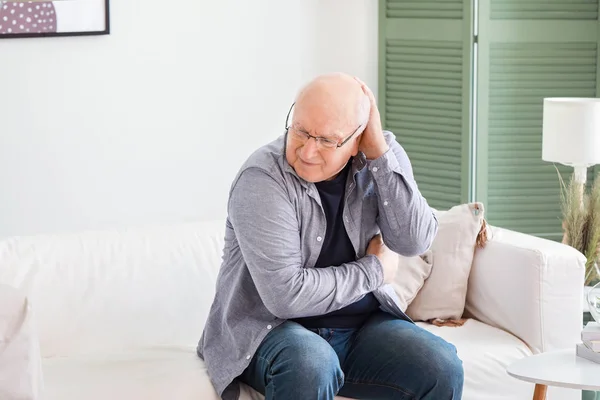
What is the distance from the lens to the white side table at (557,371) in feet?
7.09

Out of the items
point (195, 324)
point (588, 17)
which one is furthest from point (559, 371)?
point (588, 17)

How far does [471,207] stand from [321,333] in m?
0.81

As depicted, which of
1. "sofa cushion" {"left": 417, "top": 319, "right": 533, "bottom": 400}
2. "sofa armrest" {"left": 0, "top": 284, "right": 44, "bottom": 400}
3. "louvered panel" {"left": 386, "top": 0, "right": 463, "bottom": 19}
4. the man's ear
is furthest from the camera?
"louvered panel" {"left": 386, "top": 0, "right": 463, "bottom": 19}

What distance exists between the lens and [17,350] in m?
1.66

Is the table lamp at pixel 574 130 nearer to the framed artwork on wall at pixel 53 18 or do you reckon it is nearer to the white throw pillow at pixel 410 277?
the white throw pillow at pixel 410 277

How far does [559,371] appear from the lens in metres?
2.23

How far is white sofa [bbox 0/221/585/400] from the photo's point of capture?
8.50 ft

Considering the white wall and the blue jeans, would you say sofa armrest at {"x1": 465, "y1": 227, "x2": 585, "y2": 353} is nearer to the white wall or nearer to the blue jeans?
the blue jeans

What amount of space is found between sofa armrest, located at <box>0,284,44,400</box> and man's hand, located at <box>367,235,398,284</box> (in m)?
0.89

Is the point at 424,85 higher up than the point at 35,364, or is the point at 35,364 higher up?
the point at 424,85

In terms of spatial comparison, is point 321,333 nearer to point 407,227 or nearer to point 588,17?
point 407,227

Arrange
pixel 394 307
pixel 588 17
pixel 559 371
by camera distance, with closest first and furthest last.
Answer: pixel 559 371, pixel 394 307, pixel 588 17

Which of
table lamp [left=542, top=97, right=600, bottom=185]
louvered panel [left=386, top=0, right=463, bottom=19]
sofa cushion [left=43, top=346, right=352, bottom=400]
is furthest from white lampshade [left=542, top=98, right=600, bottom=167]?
sofa cushion [left=43, top=346, right=352, bottom=400]

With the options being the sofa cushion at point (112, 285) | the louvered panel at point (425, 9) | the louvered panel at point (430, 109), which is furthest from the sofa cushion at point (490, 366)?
the louvered panel at point (425, 9)
